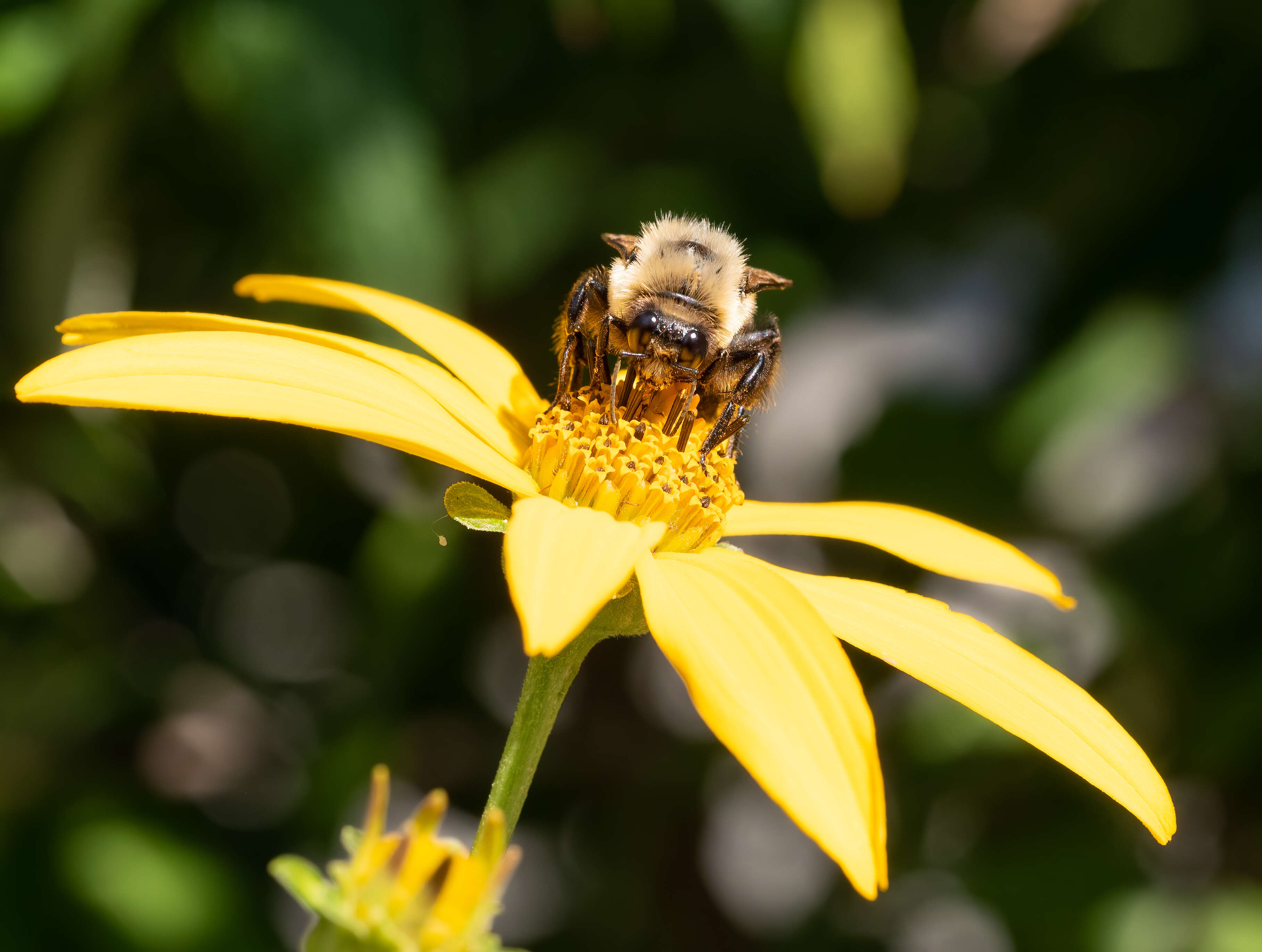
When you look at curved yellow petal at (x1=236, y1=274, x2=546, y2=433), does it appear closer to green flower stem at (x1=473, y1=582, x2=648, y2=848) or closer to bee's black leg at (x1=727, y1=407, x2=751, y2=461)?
bee's black leg at (x1=727, y1=407, x2=751, y2=461)

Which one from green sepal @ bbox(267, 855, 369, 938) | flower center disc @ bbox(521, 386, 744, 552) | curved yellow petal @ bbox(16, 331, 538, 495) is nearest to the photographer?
green sepal @ bbox(267, 855, 369, 938)

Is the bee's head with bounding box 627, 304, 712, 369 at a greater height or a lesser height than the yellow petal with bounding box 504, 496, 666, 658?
greater

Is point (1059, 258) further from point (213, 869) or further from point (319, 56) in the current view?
point (213, 869)

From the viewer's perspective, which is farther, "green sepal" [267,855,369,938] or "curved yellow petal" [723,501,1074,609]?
"curved yellow petal" [723,501,1074,609]

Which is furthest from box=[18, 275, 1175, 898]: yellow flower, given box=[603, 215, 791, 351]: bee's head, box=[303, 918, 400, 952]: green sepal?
box=[303, 918, 400, 952]: green sepal

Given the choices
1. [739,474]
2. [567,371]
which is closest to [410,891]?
[567,371]

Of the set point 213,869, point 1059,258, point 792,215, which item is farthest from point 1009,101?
point 213,869
